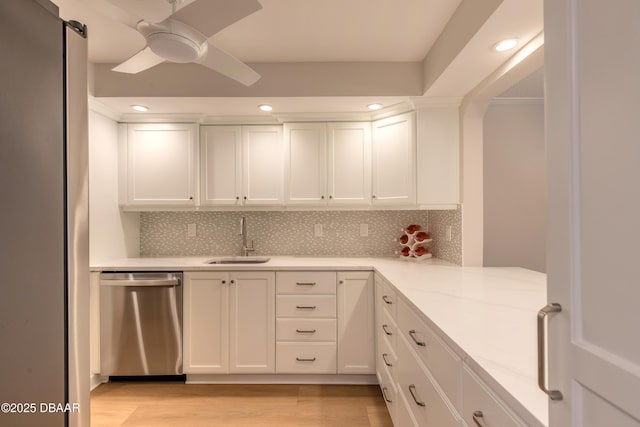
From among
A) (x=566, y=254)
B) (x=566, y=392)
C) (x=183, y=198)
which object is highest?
(x=183, y=198)

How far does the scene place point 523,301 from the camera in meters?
1.54

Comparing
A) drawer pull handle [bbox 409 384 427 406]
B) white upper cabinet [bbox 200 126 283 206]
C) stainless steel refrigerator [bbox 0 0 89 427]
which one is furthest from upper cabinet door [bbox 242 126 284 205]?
stainless steel refrigerator [bbox 0 0 89 427]

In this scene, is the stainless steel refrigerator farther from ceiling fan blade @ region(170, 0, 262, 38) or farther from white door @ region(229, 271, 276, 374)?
white door @ region(229, 271, 276, 374)

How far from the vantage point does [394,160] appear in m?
2.82

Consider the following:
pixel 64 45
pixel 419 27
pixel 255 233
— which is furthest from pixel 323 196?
pixel 64 45

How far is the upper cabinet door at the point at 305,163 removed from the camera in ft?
9.78

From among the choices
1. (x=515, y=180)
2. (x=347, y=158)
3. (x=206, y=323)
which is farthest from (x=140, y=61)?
(x=515, y=180)

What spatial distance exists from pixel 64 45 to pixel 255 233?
254cm

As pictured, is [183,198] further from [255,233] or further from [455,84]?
[455,84]

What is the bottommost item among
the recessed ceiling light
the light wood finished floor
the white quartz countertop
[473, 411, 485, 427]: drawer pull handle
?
the light wood finished floor

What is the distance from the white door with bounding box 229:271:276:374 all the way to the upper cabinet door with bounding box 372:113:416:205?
46.7 inches

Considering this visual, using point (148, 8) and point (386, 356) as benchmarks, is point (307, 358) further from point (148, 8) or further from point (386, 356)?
point (148, 8)

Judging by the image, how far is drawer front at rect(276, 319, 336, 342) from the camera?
264 centimetres

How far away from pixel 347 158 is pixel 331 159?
143mm
